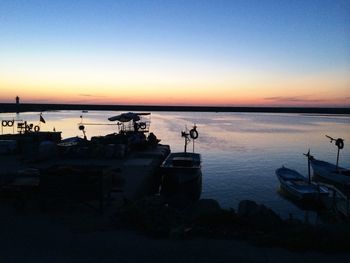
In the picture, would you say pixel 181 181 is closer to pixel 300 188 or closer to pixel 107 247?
pixel 300 188

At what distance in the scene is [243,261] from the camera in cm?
941

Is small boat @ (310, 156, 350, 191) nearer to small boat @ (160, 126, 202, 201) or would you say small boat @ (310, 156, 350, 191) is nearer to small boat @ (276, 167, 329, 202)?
small boat @ (276, 167, 329, 202)

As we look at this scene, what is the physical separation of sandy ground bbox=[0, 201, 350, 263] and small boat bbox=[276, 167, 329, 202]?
17.5 metres

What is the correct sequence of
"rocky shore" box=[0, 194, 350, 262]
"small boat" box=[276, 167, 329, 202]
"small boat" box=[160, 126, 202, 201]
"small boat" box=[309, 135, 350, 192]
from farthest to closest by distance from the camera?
"small boat" box=[309, 135, 350, 192] < "small boat" box=[160, 126, 202, 201] < "small boat" box=[276, 167, 329, 202] < "rocky shore" box=[0, 194, 350, 262]

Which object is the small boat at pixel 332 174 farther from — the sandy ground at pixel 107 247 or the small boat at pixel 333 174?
the sandy ground at pixel 107 247

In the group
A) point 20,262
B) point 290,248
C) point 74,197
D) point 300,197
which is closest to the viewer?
point 20,262

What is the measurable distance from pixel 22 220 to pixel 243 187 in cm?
2317

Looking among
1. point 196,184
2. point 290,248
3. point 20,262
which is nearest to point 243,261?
point 290,248

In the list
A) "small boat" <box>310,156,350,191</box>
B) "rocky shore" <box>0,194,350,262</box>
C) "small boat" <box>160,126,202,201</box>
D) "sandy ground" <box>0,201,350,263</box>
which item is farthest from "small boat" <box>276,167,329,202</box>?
"sandy ground" <box>0,201,350,263</box>

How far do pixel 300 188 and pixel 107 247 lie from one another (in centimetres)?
2169

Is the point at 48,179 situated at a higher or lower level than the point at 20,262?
higher

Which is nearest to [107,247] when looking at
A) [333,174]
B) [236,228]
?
[236,228]

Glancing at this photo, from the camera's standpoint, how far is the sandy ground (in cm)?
955

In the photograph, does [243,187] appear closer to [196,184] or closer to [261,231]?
[196,184]
